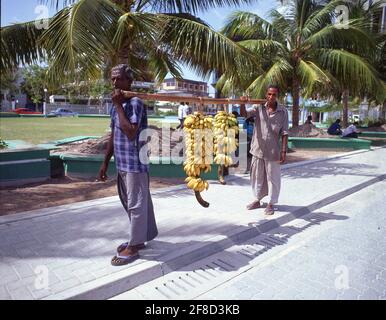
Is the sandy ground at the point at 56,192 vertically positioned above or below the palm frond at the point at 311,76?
below

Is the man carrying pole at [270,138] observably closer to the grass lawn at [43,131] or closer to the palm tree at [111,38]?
the palm tree at [111,38]

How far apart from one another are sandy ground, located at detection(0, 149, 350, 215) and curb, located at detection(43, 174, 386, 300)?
9.40 ft

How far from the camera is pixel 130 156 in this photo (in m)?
3.42

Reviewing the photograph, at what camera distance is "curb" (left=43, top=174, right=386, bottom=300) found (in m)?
3.10

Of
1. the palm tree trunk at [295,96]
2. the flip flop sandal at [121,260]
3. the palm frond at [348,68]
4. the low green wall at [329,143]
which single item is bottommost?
the flip flop sandal at [121,260]

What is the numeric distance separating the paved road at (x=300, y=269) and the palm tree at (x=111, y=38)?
367cm

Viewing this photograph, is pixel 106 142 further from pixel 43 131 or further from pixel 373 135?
pixel 373 135

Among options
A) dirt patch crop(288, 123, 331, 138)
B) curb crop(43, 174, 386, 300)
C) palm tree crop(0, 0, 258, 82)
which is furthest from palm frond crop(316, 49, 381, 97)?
curb crop(43, 174, 386, 300)

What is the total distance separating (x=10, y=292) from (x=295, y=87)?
44.3 ft

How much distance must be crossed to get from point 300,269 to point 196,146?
1.86m

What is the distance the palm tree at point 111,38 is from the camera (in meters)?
5.47

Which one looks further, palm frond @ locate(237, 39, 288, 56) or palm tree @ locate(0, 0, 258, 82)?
palm frond @ locate(237, 39, 288, 56)

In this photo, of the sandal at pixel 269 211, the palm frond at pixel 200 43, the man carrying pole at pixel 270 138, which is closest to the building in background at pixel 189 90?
the palm frond at pixel 200 43

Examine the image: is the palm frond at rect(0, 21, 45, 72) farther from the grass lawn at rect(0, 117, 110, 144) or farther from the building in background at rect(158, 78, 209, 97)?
the grass lawn at rect(0, 117, 110, 144)
